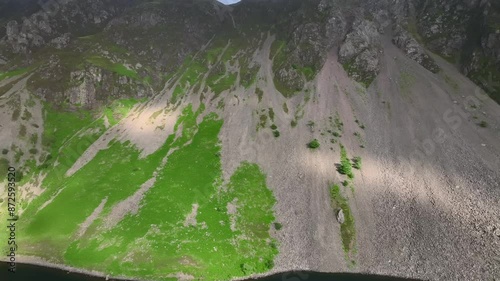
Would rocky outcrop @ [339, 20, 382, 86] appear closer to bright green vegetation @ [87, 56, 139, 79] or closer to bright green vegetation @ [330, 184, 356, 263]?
bright green vegetation @ [330, 184, 356, 263]

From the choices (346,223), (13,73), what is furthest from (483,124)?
(13,73)

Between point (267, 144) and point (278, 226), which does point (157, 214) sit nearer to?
point (278, 226)

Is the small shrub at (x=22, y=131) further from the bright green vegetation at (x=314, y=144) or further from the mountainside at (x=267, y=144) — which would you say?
the bright green vegetation at (x=314, y=144)

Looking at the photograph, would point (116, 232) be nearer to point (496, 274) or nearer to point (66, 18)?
point (496, 274)

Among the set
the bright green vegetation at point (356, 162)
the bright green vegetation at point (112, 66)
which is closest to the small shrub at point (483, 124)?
the bright green vegetation at point (356, 162)

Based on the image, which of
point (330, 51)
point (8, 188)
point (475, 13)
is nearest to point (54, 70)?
point (8, 188)

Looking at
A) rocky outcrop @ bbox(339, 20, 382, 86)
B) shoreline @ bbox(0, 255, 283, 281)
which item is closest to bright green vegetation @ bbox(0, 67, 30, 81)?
shoreline @ bbox(0, 255, 283, 281)
